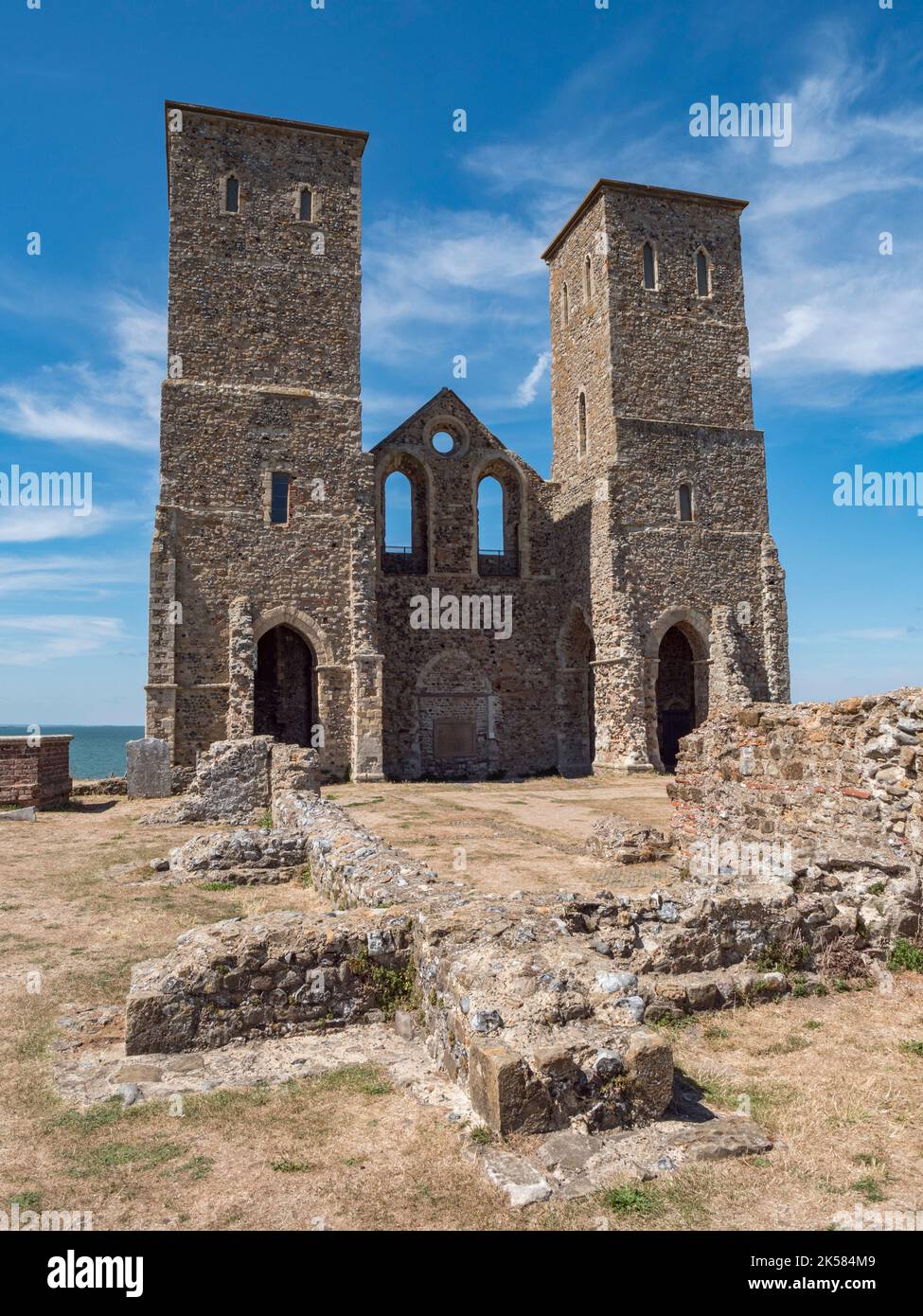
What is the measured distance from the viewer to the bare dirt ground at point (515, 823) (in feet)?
31.7

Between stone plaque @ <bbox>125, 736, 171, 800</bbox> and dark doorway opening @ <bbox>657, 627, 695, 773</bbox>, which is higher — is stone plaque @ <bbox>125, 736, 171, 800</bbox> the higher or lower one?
the lower one

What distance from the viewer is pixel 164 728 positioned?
834 inches

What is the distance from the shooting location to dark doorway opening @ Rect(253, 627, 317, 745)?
2584 centimetres

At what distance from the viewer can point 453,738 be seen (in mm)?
26000

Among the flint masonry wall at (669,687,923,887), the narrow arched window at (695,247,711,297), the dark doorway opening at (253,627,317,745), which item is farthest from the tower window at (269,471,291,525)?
the flint masonry wall at (669,687,923,887)

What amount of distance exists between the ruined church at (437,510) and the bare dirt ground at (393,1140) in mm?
15986

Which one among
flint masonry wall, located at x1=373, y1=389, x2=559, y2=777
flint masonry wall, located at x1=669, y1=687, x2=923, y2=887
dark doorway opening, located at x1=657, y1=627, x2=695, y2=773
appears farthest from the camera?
dark doorway opening, located at x1=657, y1=627, x2=695, y2=773

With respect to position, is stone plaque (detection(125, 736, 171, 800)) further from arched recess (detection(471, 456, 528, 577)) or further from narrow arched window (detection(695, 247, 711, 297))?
narrow arched window (detection(695, 247, 711, 297))

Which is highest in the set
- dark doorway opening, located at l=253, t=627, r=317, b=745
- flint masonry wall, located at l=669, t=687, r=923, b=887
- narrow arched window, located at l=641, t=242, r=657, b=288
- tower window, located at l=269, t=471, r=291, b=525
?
narrow arched window, located at l=641, t=242, r=657, b=288

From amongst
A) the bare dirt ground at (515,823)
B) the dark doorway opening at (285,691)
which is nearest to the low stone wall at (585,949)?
the bare dirt ground at (515,823)

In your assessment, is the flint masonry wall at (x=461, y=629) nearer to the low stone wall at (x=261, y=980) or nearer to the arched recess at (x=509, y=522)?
the arched recess at (x=509, y=522)

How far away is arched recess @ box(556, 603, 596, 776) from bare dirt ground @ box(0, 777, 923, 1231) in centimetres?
2060

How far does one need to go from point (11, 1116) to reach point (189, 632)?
60.6ft

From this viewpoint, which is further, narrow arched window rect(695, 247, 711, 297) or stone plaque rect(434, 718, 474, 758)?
narrow arched window rect(695, 247, 711, 297)
